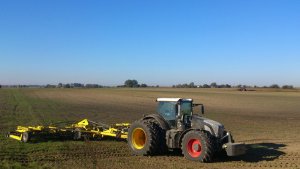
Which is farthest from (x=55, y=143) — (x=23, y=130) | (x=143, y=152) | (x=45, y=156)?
(x=143, y=152)

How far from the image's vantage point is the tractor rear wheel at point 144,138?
1245 centimetres

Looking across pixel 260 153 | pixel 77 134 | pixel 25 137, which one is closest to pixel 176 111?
pixel 260 153

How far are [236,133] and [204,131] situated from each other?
7.00 m

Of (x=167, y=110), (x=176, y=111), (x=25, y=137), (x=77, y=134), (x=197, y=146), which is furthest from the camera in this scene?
(x=77, y=134)

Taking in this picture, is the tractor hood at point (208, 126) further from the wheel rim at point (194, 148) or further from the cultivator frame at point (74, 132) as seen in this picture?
the cultivator frame at point (74, 132)

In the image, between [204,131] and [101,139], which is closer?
[204,131]

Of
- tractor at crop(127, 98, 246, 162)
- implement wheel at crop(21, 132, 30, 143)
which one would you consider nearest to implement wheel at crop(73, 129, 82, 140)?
implement wheel at crop(21, 132, 30, 143)

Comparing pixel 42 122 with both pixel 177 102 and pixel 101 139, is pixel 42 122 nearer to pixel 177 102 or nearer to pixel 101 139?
pixel 101 139

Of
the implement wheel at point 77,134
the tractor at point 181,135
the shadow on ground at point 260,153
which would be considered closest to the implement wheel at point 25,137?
the implement wheel at point 77,134

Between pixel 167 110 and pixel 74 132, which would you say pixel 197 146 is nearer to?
pixel 167 110

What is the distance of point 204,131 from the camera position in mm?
11969

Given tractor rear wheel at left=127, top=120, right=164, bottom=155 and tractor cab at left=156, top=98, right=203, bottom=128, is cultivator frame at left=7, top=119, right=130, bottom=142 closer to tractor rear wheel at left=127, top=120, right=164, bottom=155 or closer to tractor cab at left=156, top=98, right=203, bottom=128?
tractor rear wheel at left=127, top=120, right=164, bottom=155

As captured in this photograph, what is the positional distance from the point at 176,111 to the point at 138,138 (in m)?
1.44

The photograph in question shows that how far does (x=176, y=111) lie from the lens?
42.1ft
